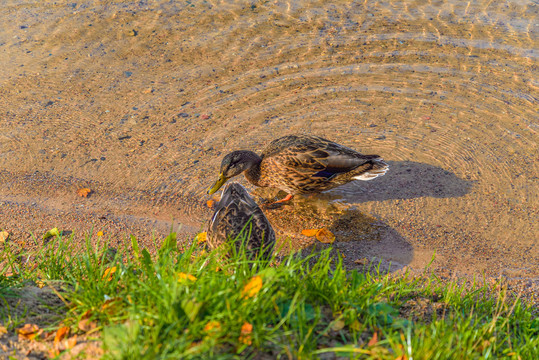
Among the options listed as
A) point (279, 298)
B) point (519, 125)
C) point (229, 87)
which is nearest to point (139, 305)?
point (279, 298)

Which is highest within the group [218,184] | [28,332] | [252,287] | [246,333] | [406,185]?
[252,287]

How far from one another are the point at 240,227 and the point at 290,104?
2962 millimetres

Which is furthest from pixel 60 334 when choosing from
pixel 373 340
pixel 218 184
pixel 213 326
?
pixel 218 184

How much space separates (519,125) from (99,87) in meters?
5.95

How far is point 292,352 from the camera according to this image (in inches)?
93.8

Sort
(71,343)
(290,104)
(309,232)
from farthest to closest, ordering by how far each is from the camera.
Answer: (290,104), (309,232), (71,343)

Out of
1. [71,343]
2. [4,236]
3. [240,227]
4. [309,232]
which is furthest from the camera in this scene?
[309,232]

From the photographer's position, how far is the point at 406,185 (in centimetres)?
550

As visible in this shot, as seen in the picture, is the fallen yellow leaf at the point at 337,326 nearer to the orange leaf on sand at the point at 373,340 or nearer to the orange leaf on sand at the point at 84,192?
the orange leaf on sand at the point at 373,340

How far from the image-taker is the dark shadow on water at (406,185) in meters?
5.40

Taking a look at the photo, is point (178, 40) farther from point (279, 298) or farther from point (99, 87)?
point (279, 298)

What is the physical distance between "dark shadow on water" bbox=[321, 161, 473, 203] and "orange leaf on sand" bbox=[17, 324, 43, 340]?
367cm

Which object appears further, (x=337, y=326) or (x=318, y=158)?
(x=318, y=158)

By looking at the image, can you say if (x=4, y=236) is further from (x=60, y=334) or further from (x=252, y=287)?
(x=252, y=287)
